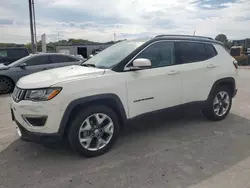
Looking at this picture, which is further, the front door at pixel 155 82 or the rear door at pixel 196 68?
the rear door at pixel 196 68

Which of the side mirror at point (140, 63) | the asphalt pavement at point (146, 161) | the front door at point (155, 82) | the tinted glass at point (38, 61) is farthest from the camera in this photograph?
the tinted glass at point (38, 61)

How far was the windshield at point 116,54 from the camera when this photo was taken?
3.70 metres

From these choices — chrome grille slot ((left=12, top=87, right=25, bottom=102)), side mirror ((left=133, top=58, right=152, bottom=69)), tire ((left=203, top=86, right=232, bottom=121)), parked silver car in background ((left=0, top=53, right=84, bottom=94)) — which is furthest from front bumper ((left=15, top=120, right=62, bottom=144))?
parked silver car in background ((left=0, top=53, right=84, bottom=94))

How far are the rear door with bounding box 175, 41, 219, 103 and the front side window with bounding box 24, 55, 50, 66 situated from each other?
6.25 m

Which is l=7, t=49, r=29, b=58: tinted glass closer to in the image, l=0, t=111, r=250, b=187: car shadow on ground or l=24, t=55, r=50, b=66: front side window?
l=24, t=55, r=50, b=66: front side window

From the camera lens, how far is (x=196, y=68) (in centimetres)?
430

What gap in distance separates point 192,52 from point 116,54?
1.46m

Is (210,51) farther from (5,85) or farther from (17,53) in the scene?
(17,53)

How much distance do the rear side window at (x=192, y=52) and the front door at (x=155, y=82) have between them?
0.15 m

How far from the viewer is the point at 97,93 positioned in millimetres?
3203

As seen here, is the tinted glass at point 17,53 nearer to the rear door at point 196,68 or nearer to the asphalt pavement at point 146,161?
the asphalt pavement at point 146,161

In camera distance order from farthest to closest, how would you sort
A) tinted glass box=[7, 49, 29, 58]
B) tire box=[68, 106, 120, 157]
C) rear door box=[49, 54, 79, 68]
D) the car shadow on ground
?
tinted glass box=[7, 49, 29, 58] → rear door box=[49, 54, 79, 68] → tire box=[68, 106, 120, 157] → the car shadow on ground

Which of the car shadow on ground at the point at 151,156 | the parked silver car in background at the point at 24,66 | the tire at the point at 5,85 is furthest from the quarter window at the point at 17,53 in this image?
the car shadow on ground at the point at 151,156

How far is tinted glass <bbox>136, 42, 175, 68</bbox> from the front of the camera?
383 cm
